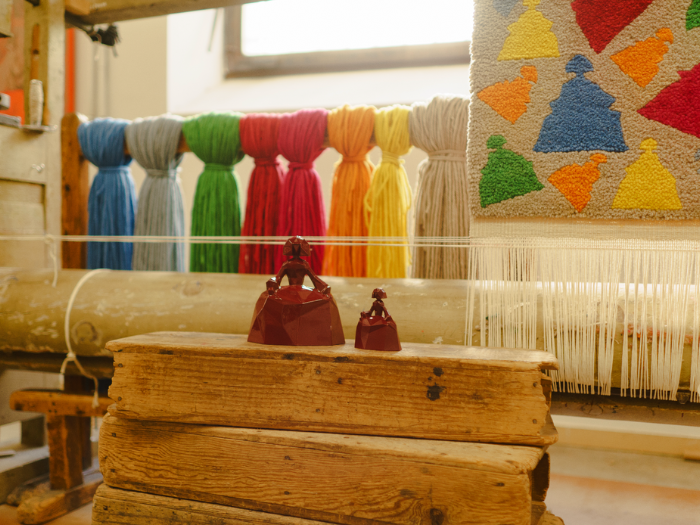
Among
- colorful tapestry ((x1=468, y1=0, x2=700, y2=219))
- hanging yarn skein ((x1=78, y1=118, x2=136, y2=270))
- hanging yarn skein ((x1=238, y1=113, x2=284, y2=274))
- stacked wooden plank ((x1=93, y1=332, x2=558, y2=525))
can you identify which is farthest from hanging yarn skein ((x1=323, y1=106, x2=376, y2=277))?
hanging yarn skein ((x1=78, y1=118, x2=136, y2=270))

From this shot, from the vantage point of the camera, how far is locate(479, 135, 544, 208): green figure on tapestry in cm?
88

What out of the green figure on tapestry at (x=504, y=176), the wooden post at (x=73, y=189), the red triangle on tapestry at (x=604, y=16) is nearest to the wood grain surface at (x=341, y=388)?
the green figure on tapestry at (x=504, y=176)

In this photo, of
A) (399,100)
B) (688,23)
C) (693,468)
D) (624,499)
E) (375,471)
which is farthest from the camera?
(399,100)

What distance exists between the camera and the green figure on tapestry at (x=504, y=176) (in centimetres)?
88

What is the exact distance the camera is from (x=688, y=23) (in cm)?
82

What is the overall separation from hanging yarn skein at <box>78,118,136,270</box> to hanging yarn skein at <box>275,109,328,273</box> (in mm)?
401

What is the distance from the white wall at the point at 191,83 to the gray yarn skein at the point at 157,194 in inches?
22.6

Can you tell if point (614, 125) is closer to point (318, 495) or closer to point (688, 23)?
point (688, 23)

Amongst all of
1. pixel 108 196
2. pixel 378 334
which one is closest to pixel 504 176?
pixel 378 334

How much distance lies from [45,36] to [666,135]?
4.37 ft

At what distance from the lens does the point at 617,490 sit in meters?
1.29

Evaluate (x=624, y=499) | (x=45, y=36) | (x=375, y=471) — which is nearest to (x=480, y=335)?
(x=375, y=471)

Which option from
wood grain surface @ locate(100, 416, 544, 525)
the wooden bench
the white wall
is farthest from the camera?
the white wall

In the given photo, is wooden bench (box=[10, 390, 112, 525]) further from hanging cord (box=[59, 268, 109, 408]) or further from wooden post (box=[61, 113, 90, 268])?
wooden post (box=[61, 113, 90, 268])
